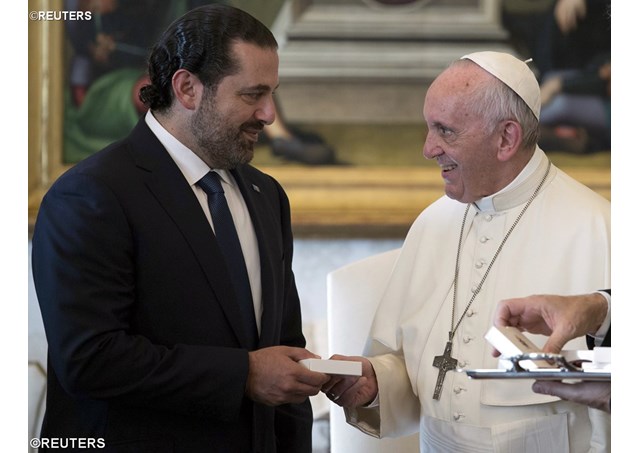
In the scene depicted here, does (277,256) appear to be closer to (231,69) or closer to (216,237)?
(216,237)

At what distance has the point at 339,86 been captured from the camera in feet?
12.5

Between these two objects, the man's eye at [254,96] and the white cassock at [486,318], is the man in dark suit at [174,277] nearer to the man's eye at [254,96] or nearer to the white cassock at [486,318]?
the man's eye at [254,96]

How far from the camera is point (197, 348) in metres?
2.27

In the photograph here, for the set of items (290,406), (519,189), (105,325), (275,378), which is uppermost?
(519,189)

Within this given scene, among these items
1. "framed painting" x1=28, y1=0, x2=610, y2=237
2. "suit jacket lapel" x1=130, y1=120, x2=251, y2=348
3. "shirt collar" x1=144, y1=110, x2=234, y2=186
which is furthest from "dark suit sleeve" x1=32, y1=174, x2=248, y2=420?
"framed painting" x1=28, y1=0, x2=610, y2=237

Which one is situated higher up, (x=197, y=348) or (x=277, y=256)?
(x=277, y=256)

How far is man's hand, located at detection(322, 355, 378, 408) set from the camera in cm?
263

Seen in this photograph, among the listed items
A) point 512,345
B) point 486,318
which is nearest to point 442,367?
point 486,318

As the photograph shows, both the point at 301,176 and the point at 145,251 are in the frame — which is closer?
the point at 145,251

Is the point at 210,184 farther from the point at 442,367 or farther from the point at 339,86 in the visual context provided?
the point at 339,86

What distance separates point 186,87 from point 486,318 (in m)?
0.98

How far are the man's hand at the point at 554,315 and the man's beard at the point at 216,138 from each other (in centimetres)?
75
